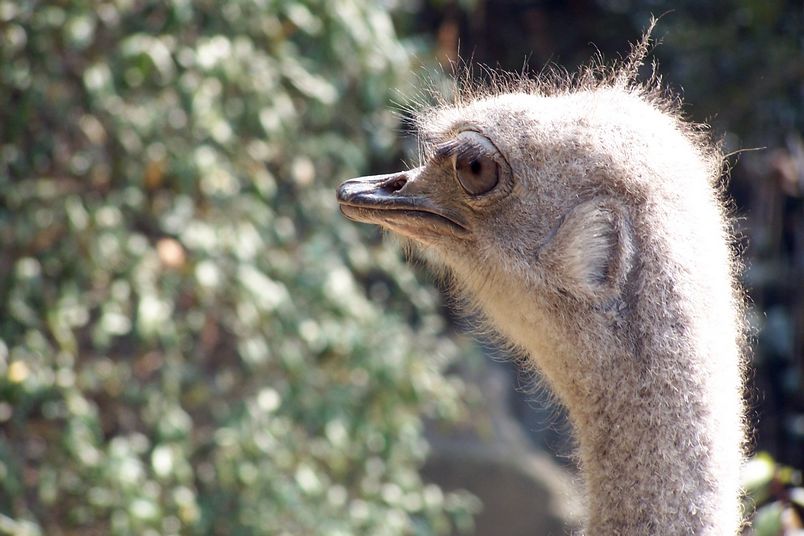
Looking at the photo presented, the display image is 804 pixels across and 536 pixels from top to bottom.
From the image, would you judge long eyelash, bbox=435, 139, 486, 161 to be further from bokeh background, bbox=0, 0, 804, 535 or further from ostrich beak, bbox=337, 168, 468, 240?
bokeh background, bbox=0, 0, 804, 535

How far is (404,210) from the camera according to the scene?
2322mm

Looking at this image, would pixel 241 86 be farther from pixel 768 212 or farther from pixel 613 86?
pixel 768 212

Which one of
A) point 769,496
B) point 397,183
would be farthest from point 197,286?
point 769,496

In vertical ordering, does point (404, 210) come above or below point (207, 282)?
below

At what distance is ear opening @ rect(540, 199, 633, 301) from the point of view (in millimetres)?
2004

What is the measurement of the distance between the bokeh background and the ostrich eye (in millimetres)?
1193

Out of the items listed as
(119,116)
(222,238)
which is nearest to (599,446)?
(222,238)

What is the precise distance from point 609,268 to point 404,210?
1.60 feet

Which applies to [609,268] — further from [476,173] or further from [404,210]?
[404,210]

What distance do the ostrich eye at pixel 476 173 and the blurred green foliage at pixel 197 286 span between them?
152 centimetres

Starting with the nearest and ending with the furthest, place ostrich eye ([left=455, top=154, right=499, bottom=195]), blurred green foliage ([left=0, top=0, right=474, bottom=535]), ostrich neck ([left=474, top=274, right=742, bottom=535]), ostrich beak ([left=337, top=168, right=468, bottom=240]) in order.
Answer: ostrich neck ([left=474, top=274, right=742, bottom=535]), ostrich eye ([left=455, top=154, right=499, bottom=195]), ostrich beak ([left=337, top=168, right=468, bottom=240]), blurred green foliage ([left=0, top=0, right=474, bottom=535])

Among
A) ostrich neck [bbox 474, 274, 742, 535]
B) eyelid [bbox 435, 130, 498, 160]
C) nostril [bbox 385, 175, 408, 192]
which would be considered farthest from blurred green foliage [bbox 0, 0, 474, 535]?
ostrich neck [bbox 474, 274, 742, 535]

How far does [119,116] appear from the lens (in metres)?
3.64

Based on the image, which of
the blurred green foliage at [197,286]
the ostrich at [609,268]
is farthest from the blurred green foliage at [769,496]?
the blurred green foliage at [197,286]
